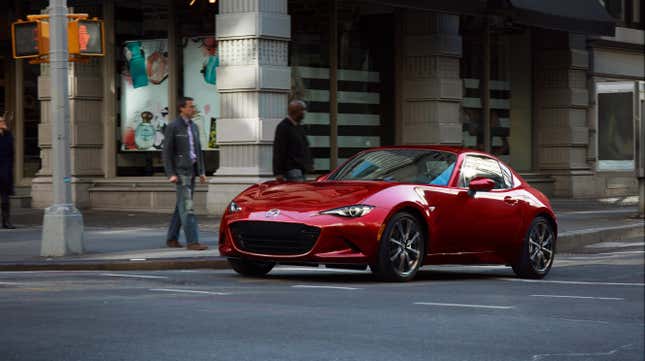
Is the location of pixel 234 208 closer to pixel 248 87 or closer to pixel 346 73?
pixel 248 87

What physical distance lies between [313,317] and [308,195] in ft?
9.52

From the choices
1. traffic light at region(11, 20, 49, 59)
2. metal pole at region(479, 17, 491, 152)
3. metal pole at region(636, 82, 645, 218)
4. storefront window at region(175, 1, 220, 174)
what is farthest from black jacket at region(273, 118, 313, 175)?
metal pole at region(479, 17, 491, 152)

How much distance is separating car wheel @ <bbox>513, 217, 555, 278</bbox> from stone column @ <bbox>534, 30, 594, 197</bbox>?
595 inches

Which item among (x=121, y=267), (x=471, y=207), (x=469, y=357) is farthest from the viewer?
(x=121, y=267)

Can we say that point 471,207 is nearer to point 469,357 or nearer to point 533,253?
point 533,253

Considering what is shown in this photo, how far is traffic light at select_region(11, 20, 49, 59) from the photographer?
589 inches

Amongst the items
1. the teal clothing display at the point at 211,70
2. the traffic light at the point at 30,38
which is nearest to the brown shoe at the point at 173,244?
the traffic light at the point at 30,38

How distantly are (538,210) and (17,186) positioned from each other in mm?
14350

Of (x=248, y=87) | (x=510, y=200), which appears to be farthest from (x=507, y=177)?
(x=248, y=87)

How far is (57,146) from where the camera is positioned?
15.0 meters

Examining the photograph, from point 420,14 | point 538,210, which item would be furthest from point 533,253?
point 420,14

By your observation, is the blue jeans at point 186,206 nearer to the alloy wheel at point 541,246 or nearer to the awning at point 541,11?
the alloy wheel at point 541,246

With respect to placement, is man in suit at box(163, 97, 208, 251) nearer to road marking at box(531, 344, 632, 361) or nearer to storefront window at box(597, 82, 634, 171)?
road marking at box(531, 344, 632, 361)

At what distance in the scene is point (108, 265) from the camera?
45.4 feet
